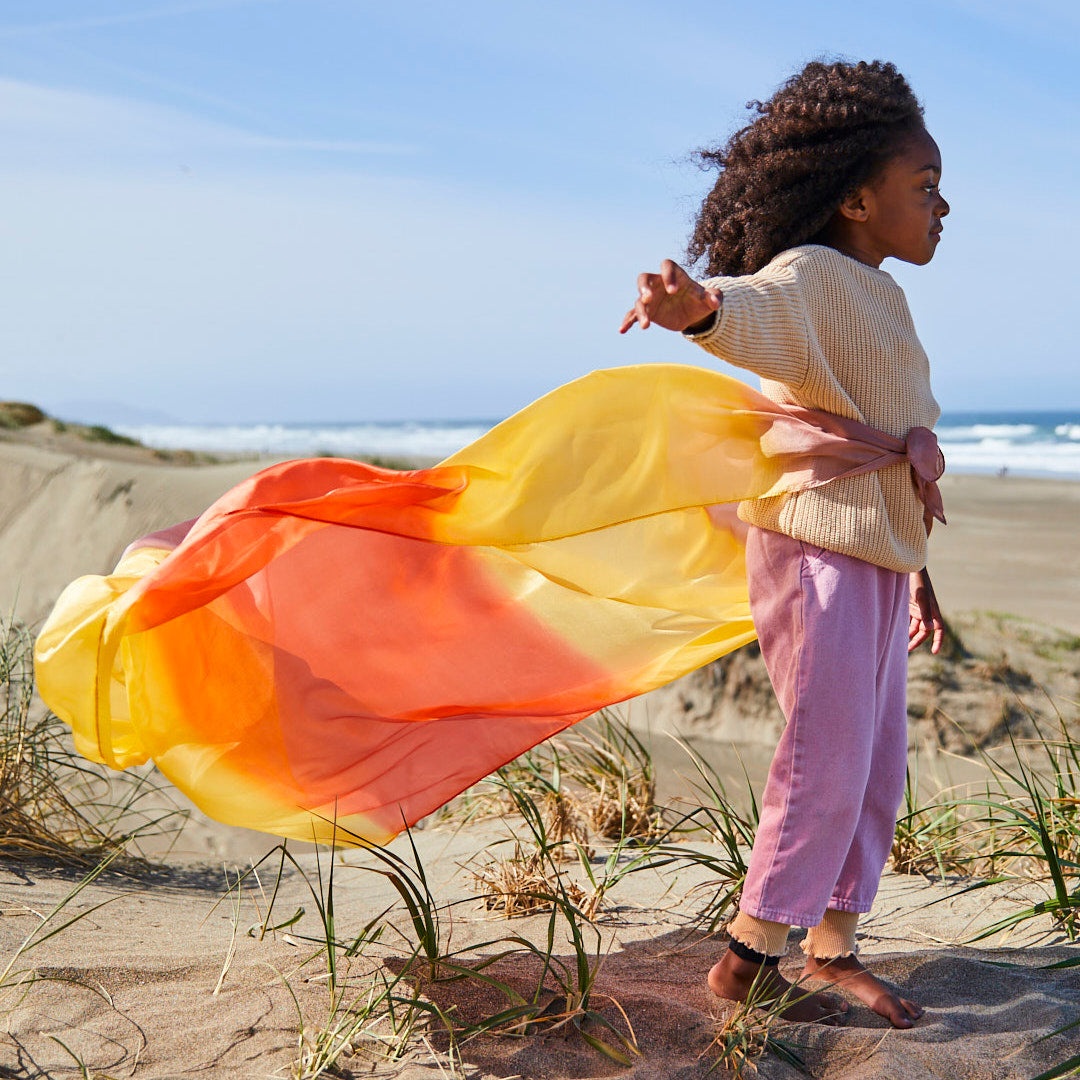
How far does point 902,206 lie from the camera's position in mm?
2352

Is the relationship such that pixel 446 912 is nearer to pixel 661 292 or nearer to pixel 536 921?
pixel 536 921

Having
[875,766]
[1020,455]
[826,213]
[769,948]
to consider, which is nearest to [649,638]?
[875,766]

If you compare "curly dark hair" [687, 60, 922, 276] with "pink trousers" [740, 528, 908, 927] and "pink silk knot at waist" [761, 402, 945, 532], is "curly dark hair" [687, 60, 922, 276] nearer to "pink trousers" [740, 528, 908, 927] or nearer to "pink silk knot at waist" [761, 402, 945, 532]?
"pink silk knot at waist" [761, 402, 945, 532]

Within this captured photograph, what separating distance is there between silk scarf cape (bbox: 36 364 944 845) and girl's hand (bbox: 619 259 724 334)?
444mm

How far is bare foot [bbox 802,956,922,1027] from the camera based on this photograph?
231cm

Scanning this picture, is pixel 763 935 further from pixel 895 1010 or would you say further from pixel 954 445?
pixel 954 445

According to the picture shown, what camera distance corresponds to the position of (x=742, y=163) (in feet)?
8.05

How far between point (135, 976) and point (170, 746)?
500 mm

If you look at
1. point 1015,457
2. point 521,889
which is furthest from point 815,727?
point 1015,457

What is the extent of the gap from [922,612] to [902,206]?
94cm

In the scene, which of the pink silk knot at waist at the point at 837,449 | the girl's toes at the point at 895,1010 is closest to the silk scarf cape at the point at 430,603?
the pink silk knot at waist at the point at 837,449

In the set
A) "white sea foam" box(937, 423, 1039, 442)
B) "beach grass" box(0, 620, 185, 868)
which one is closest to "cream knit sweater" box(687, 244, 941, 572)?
"beach grass" box(0, 620, 185, 868)

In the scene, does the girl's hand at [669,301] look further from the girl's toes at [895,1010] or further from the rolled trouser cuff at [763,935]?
the girl's toes at [895,1010]

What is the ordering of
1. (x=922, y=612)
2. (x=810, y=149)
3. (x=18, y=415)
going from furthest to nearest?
(x=18, y=415), (x=922, y=612), (x=810, y=149)
